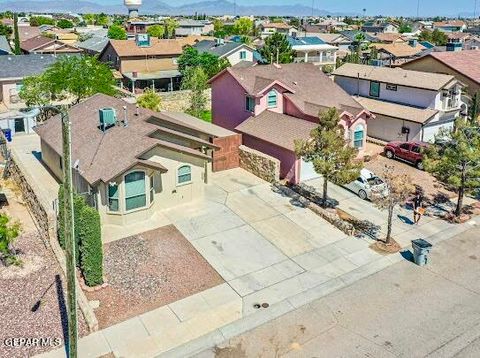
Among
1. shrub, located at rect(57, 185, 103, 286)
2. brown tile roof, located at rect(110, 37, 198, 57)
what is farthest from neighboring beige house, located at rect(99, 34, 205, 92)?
shrub, located at rect(57, 185, 103, 286)

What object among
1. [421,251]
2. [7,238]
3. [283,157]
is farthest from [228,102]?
[7,238]

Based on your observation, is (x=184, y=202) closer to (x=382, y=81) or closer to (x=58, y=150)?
(x=58, y=150)

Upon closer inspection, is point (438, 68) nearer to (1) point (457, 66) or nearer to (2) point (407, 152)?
(1) point (457, 66)

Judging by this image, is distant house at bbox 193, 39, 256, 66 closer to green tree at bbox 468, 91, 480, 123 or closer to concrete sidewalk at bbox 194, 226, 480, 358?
green tree at bbox 468, 91, 480, 123

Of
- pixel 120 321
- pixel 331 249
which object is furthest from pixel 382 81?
pixel 120 321

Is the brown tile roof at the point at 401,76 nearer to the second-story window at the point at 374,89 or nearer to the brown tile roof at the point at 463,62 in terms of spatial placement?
the second-story window at the point at 374,89

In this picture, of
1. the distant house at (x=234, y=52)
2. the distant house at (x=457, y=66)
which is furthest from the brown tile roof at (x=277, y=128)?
the distant house at (x=234, y=52)
